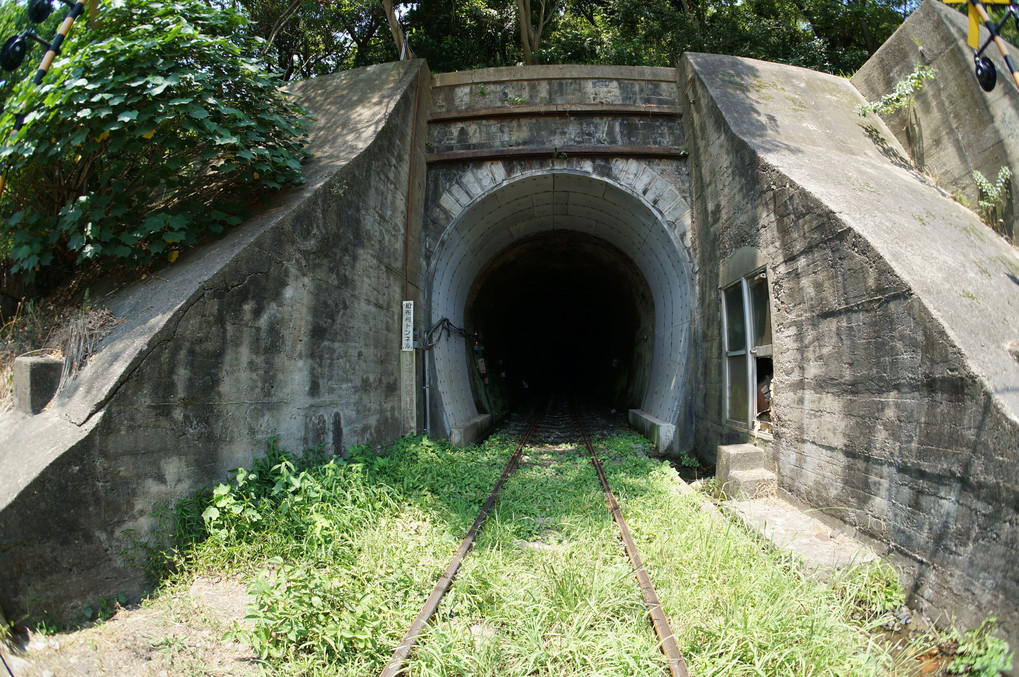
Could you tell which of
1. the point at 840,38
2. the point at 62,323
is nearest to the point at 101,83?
the point at 62,323

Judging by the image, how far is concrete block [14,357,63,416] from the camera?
374cm

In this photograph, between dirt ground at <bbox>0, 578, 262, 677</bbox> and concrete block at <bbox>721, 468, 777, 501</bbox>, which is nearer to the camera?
dirt ground at <bbox>0, 578, 262, 677</bbox>

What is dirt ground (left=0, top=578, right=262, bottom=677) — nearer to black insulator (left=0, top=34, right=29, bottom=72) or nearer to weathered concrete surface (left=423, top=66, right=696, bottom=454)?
black insulator (left=0, top=34, right=29, bottom=72)

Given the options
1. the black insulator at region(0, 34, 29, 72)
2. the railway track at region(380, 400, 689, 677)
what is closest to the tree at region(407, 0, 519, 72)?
the railway track at region(380, 400, 689, 677)

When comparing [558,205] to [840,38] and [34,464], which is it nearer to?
[34,464]

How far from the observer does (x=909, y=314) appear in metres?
3.55

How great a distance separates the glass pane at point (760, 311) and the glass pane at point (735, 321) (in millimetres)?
239

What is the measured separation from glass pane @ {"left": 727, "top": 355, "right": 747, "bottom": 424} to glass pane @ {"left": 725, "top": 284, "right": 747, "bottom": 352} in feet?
0.54

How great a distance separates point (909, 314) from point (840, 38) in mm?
15100

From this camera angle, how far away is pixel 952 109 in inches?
232

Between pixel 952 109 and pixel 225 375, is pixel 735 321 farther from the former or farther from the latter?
pixel 225 375

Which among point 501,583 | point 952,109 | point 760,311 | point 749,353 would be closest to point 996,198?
point 952,109

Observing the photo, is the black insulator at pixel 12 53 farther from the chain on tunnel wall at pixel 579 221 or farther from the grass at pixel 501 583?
the chain on tunnel wall at pixel 579 221

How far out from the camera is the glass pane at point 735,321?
6.50 metres
